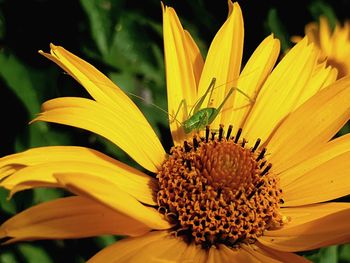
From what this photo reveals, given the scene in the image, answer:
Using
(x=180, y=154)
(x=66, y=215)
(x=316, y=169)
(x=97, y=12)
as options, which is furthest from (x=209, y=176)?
(x=97, y=12)

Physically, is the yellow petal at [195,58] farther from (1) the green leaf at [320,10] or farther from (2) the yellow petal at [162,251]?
(1) the green leaf at [320,10]

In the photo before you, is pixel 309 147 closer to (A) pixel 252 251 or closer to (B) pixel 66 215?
(A) pixel 252 251

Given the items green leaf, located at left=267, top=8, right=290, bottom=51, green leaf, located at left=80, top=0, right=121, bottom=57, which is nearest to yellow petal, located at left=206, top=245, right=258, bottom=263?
green leaf, located at left=80, top=0, right=121, bottom=57

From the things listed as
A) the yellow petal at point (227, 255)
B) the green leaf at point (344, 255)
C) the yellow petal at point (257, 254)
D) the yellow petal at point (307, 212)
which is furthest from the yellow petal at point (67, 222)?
the green leaf at point (344, 255)

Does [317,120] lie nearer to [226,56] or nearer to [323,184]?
[323,184]

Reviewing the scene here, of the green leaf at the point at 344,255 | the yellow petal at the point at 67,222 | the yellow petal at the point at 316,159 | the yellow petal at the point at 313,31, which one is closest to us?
the yellow petal at the point at 67,222
